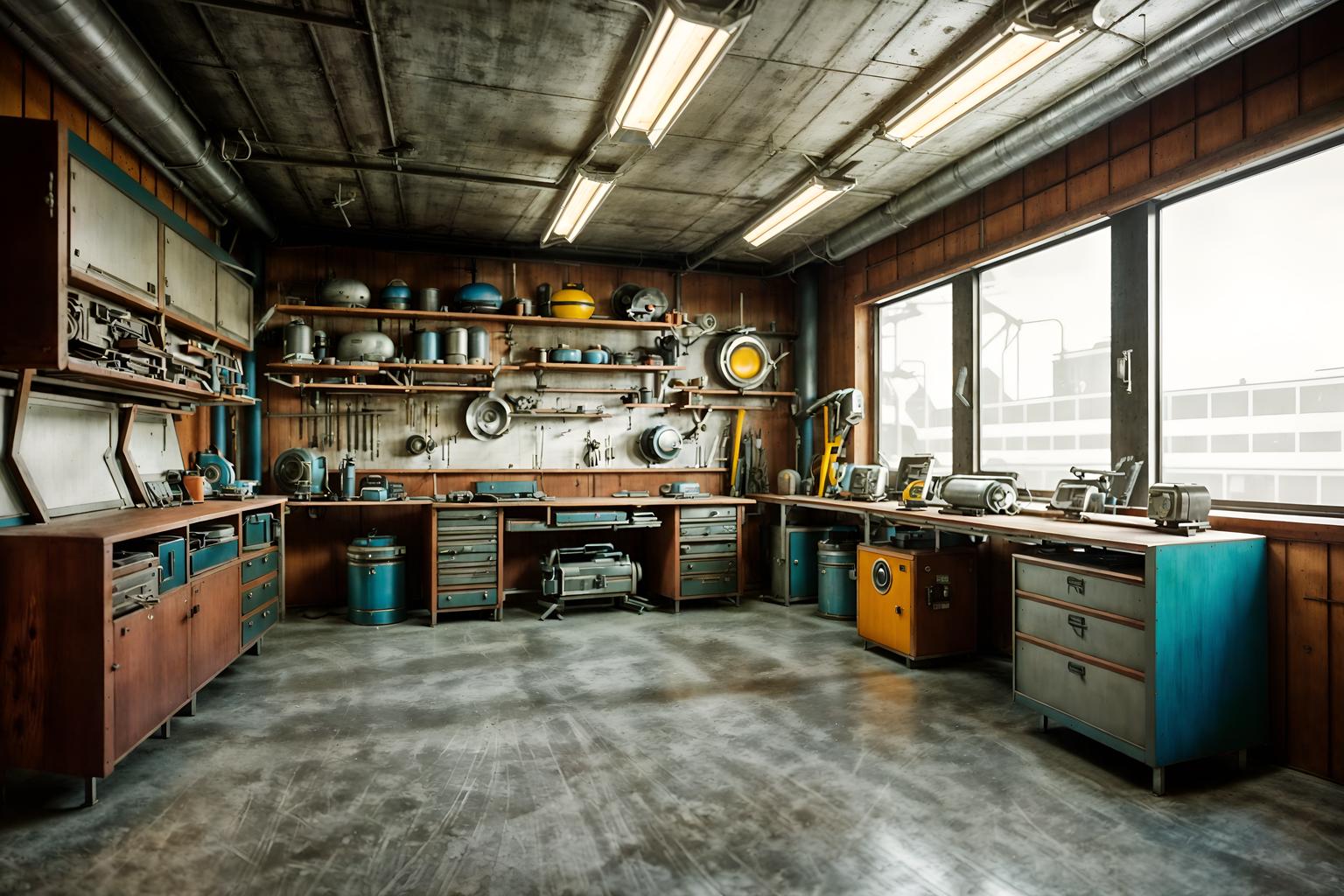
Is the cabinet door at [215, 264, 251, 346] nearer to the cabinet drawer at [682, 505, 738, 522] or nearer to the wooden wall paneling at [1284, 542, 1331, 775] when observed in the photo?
the cabinet drawer at [682, 505, 738, 522]

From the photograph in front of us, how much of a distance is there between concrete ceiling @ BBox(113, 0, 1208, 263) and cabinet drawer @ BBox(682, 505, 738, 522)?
260cm

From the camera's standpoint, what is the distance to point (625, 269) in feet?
24.5

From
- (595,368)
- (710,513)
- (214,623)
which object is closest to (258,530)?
(214,623)

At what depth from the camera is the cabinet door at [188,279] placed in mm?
4531

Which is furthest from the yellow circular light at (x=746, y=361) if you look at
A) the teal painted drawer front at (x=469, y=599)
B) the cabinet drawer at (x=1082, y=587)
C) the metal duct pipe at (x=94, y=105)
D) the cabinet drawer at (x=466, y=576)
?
the metal duct pipe at (x=94, y=105)

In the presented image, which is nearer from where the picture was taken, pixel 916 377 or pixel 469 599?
pixel 469 599

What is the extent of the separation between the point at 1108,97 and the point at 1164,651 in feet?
9.42

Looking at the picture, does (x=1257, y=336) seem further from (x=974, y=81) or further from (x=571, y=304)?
(x=571, y=304)

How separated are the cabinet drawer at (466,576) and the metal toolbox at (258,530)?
1298 millimetres

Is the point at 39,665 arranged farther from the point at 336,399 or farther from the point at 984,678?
the point at 984,678

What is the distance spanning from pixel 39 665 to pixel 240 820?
39.9 inches

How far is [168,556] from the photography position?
350 cm

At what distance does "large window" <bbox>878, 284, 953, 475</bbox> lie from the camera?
6.12 meters

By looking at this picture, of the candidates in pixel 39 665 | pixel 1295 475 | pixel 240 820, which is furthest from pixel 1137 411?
pixel 39 665
